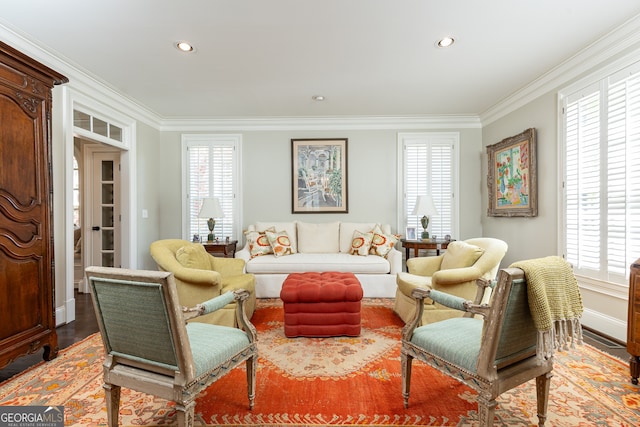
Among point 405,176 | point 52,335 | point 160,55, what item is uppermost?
point 160,55

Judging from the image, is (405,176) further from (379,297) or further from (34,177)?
(34,177)

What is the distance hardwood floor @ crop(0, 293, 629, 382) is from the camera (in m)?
2.32

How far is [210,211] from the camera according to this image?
15.4 feet

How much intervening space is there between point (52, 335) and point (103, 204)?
8.50 ft

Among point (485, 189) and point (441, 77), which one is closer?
point (441, 77)

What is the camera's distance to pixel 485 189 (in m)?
4.99

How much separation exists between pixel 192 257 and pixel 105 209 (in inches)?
95.3

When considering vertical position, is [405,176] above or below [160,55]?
below

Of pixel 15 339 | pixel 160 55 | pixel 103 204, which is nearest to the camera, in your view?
pixel 15 339

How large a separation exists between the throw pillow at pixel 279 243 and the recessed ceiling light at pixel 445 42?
307cm

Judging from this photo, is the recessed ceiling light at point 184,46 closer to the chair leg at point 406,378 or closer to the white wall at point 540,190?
the chair leg at point 406,378

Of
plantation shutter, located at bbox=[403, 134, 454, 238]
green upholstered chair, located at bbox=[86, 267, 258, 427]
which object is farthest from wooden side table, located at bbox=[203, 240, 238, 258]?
green upholstered chair, located at bbox=[86, 267, 258, 427]

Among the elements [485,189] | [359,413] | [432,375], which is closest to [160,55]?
[359,413]

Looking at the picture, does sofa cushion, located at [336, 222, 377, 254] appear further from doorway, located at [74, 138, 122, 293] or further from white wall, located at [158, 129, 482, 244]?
doorway, located at [74, 138, 122, 293]
